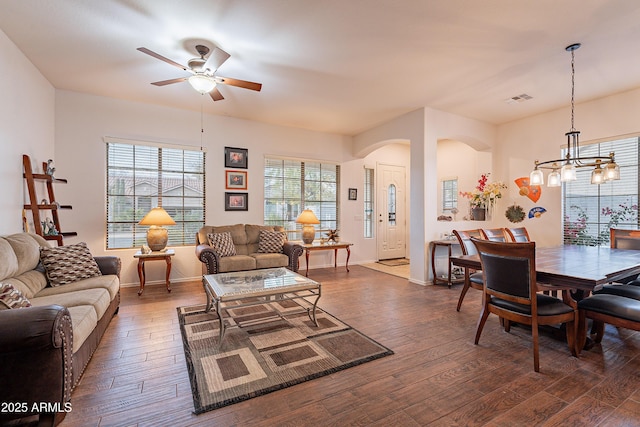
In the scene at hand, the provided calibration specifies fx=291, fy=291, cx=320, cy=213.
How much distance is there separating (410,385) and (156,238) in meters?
4.06

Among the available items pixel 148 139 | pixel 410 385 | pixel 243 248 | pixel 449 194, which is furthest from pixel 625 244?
pixel 148 139

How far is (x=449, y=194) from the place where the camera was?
22.6ft

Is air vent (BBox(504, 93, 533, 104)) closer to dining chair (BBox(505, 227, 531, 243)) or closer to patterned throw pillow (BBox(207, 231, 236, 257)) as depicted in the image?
dining chair (BBox(505, 227, 531, 243))

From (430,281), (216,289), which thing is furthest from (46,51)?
(430,281)

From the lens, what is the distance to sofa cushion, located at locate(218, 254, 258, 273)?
4.38 metres

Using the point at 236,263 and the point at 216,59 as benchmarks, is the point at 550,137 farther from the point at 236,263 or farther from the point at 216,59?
the point at 236,263

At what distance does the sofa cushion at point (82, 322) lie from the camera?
6.26 feet

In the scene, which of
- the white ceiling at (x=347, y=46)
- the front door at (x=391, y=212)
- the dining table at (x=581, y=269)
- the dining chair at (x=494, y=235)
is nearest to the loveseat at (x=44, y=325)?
the white ceiling at (x=347, y=46)

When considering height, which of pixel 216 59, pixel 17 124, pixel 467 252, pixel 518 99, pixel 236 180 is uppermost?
pixel 518 99

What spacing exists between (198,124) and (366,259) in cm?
447

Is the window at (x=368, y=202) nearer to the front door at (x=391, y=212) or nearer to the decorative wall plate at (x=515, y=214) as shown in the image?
the front door at (x=391, y=212)

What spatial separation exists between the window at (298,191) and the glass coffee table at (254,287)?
249 centimetres

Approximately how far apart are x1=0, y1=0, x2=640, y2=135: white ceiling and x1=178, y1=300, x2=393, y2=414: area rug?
2.66 m

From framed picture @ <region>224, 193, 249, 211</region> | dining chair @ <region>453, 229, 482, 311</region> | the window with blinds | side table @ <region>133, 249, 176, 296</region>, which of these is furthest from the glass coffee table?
the window with blinds
